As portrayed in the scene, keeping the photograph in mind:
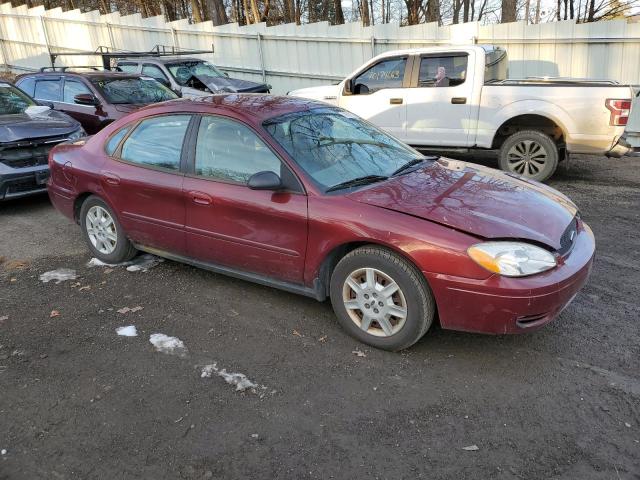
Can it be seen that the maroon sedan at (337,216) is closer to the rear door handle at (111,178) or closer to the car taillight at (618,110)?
the rear door handle at (111,178)

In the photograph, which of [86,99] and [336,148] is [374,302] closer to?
[336,148]

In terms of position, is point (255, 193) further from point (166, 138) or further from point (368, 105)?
point (368, 105)

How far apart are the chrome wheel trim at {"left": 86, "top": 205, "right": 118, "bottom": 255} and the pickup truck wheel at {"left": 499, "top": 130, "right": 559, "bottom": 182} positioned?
17.8 ft

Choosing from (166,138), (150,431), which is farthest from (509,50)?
(150,431)

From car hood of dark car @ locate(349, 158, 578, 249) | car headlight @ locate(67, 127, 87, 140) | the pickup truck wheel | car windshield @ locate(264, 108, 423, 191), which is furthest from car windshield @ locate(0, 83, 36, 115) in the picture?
the pickup truck wheel

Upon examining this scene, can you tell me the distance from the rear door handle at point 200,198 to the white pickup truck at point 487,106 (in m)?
5.06

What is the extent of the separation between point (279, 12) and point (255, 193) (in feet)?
96.3

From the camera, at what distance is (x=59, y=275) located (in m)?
4.99

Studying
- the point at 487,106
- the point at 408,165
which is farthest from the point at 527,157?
the point at 408,165

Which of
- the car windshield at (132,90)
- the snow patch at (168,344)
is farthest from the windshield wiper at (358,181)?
the car windshield at (132,90)

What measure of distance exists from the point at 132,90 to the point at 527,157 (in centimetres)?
669

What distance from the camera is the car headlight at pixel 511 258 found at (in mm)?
3133

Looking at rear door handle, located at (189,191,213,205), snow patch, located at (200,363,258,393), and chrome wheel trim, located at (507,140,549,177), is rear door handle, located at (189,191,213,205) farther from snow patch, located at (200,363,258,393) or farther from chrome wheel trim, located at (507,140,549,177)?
chrome wheel trim, located at (507,140,549,177)

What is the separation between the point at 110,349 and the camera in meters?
3.70
